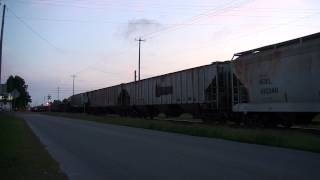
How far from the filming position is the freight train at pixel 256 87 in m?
23.1

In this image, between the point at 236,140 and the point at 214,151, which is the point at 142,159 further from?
the point at 236,140

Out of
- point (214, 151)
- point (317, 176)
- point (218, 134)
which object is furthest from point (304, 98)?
point (317, 176)

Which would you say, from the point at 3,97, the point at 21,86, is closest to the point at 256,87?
the point at 3,97

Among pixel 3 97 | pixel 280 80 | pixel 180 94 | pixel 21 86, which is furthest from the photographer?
pixel 21 86

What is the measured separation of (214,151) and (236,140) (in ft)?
15.2

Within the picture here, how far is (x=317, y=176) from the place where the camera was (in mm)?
10688

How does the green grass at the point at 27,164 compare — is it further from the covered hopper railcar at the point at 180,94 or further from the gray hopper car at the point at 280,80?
the covered hopper railcar at the point at 180,94

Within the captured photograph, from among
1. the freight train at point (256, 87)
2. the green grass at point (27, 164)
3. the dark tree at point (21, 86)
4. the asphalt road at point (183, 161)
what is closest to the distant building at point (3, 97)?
the freight train at point (256, 87)

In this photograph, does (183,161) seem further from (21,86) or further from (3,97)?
(21,86)

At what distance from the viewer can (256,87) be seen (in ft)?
88.5

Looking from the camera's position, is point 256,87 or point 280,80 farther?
point 256,87

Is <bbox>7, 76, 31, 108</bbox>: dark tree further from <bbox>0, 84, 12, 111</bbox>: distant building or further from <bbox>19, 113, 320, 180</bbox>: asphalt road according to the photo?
<bbox>19, 113, 320, 180</bbox>: asphalt road

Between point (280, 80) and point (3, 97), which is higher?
point (3, 97)

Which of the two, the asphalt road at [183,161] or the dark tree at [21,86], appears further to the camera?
the dark tree at [21,86]
